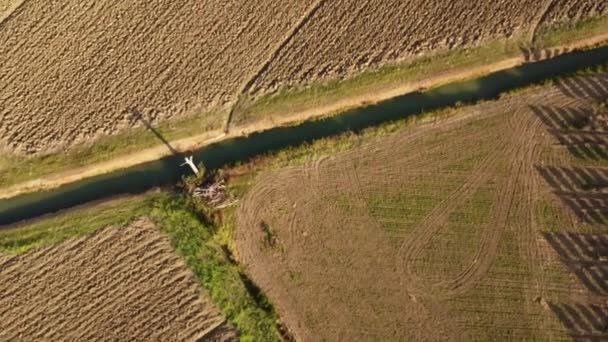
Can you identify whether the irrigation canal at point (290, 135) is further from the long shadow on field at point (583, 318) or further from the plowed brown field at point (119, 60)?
the long shadow on field at point (583, 318)

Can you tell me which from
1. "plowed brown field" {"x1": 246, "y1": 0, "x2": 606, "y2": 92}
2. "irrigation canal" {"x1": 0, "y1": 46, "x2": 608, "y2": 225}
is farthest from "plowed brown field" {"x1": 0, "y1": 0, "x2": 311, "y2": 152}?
"irrigation canal" {"x1": 0, "y1": 46, "x2": 608, "y2": 225}

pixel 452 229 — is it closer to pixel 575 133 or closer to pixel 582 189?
pixel 582 189

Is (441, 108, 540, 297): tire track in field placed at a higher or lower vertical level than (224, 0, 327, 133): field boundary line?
lower

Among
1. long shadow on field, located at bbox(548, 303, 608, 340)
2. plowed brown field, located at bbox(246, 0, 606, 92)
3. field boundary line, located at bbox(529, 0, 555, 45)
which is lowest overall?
long shadow on field, located at bbox(548, 303, 608, 340)

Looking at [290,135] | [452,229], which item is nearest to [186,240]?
[290,135]

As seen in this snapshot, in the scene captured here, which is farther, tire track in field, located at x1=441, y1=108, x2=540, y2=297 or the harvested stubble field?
the harvested stubble field

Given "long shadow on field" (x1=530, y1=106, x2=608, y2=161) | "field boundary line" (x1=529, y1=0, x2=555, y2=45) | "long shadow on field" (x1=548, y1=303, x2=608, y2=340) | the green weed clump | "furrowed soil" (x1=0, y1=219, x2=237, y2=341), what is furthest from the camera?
"field boundary line" (x1=529, y1=0, x2=555, y2=45)

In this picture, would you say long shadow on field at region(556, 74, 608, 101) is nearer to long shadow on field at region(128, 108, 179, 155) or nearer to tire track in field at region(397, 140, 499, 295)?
tire track in field at region(397, 140, 499, 295)
